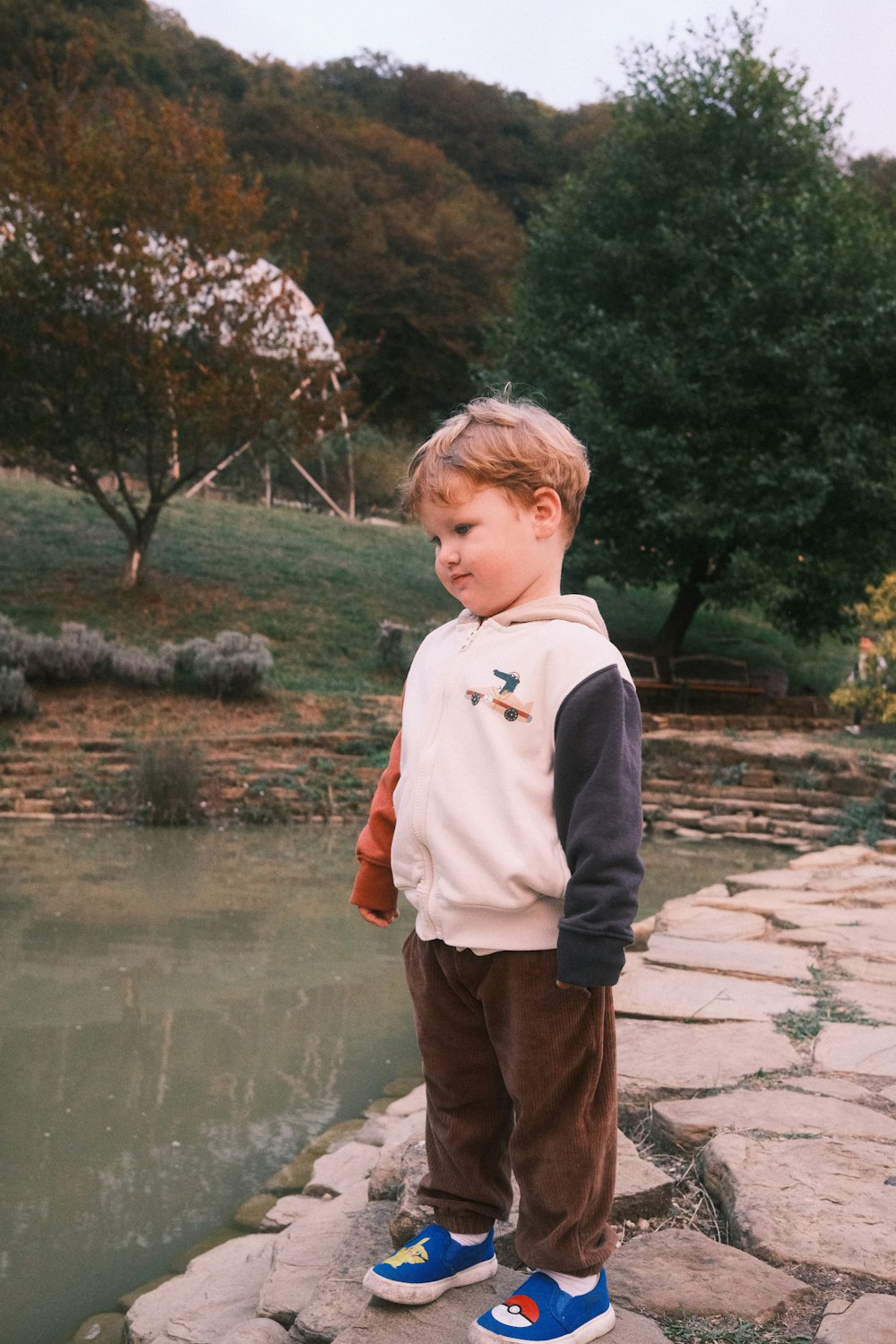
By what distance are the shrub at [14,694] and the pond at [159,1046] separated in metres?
3.05

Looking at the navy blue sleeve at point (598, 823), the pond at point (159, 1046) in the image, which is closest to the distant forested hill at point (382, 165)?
the pond at point (159, 1046)

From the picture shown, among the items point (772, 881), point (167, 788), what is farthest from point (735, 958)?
point (167, 788)

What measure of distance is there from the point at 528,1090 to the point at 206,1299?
1040 mm

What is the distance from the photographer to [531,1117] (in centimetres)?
165

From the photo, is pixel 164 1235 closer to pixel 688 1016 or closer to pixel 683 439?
pixel 688 1016

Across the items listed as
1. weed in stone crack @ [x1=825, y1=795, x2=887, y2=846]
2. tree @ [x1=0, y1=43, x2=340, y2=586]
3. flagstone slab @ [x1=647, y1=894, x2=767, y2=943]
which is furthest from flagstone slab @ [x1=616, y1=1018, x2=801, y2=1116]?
tree @ [x1=0, y1=43, x2=340, y2=586]

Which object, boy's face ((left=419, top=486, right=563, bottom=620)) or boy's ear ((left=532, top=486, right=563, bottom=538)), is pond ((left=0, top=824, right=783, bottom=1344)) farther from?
boy's ear ((left=532, top=486, right=563, bottom=538))

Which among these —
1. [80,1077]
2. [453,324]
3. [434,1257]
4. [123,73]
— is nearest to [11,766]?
[80,1077]

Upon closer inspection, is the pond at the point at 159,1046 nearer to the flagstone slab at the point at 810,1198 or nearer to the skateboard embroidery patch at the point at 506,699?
the flagstone slab at the point at 810,1198

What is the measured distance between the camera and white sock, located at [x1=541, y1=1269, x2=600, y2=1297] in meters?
1.64

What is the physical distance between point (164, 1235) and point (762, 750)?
7610 millimetres

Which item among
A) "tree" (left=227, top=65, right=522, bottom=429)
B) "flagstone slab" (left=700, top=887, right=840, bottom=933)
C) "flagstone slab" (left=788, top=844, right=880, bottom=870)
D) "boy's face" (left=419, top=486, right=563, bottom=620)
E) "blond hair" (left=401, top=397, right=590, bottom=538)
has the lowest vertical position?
"flagstone slab" (left=788, top=844, right=880, bottom=870)

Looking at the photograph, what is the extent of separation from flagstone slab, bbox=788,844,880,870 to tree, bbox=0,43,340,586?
8.48 metres

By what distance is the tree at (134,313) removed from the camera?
488 inches
